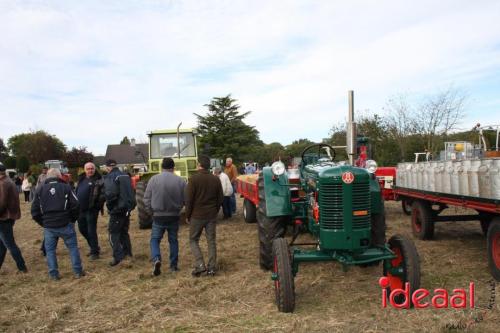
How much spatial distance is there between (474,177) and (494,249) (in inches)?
37.8

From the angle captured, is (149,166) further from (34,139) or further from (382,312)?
(34,139)

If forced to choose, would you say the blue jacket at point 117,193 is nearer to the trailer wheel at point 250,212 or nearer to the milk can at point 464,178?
the trailer wheel at point 250,212

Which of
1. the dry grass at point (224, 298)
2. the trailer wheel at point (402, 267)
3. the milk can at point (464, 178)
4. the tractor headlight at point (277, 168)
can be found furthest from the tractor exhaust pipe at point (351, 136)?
the milk can at point (464, 178)

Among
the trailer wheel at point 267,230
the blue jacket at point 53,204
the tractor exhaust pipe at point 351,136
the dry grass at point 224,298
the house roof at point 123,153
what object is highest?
the house roof at point 123,153

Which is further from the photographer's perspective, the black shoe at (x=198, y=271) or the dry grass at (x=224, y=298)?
the black shoe at (x=198, y=271)

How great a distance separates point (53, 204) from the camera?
6.12 metres

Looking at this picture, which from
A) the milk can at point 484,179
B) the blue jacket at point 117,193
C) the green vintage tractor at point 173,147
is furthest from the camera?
the green vintage tractor at point 173,147

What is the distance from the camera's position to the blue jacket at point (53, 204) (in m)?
6.14

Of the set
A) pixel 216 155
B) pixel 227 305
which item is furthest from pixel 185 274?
pixel 216 155

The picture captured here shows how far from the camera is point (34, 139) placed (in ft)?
172

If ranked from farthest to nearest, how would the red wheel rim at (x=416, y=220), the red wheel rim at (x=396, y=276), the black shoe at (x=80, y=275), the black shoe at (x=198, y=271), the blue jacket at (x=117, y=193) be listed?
1. the red wheel rim at (x=416, y=220)
2. the blue jacket at (x=117, y=193)
3. the black shoe at (x=80, y=275)
4. the black shoe at (x=198, y=271)
5. the red wheel rim at (x=396, y=276)

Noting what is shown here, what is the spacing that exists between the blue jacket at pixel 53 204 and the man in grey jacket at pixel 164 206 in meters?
1.05

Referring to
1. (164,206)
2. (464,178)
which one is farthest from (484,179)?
(164,206)

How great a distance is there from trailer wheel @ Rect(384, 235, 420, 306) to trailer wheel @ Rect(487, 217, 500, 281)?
1.50 m
